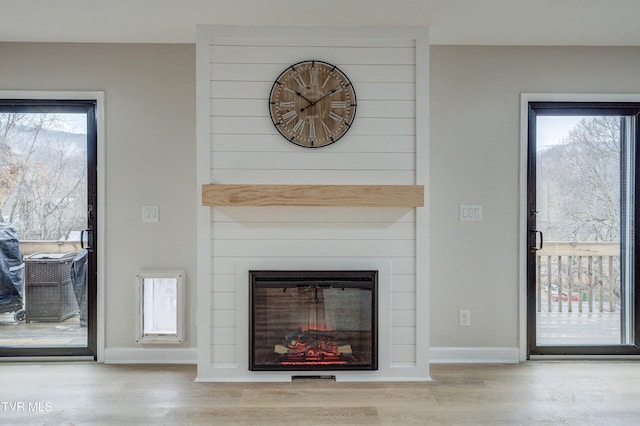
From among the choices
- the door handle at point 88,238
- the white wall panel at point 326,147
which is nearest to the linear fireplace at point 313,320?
the white wall panel at point 326,147

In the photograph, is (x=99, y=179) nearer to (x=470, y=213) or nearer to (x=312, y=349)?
(x=312, y=349)

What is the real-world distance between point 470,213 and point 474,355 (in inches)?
42.3

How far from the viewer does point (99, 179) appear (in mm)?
3498

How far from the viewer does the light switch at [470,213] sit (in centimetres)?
355

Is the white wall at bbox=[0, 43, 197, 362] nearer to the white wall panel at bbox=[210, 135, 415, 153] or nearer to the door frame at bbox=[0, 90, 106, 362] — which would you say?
the door frame at bbox=[0, 90, 106, 362]

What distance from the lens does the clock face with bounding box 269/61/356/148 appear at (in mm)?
3102

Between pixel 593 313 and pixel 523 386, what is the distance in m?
1.08

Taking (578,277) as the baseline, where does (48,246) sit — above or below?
above

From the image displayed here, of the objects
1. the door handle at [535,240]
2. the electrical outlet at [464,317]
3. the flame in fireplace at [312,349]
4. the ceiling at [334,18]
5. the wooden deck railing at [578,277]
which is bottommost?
the flame in fireplace at [312,349]

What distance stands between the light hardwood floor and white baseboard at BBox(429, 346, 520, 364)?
115 mm

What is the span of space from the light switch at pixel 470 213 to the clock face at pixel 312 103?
114 centimetres

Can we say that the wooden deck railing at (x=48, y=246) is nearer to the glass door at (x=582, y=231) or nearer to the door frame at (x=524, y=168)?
the door frame at (x=524, y=168)

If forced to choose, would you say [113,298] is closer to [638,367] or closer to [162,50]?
[162,50]

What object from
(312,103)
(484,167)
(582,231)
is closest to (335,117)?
(312,103)
